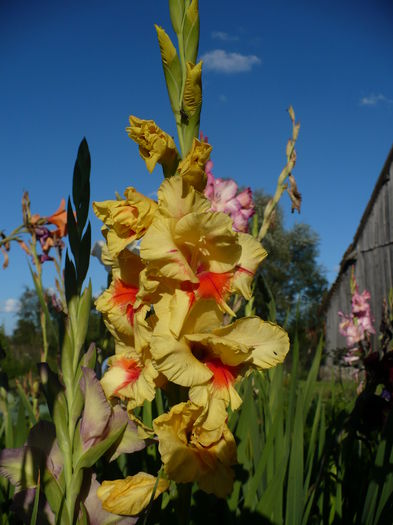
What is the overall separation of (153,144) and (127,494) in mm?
623

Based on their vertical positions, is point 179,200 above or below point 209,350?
above

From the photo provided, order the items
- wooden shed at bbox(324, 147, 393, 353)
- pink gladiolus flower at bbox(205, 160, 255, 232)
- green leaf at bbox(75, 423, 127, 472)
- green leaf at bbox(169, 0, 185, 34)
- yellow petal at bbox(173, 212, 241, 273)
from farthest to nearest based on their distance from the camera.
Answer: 1. wooden shed at bbox(324, 147, 393, 353)
2. pink gladiolus flower at bbox(205, 160, 255, 232)
3. green leaf at bbox(169, 0, 185, 34)
4. yellow petal at bbox(173, 212, 241, 273)
5. green leaf at bbox(75, 423, 127, 472)

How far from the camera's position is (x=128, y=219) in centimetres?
88

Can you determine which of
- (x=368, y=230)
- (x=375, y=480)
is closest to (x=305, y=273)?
(x=368, y=230)

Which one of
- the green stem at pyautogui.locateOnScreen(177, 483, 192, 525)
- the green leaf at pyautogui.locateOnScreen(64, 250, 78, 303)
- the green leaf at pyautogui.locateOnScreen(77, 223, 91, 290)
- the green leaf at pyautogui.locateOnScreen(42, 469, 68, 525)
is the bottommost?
the green stem at pyautogui.locateOnScreen(177, 483, 192, 525)

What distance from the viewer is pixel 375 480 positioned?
4.52 feet

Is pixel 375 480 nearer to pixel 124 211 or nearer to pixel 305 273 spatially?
pixel 124 211

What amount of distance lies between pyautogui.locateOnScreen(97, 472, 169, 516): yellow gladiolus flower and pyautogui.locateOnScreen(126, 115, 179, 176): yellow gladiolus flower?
0.57m

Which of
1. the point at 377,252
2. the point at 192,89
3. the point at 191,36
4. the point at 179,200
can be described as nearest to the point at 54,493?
the point at 179,200

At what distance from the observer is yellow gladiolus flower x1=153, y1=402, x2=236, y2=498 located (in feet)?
2.67

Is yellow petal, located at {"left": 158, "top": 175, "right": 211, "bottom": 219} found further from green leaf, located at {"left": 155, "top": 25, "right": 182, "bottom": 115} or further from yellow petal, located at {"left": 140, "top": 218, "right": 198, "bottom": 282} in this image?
green leaf, located at {"left": 155, "top": 25, "right": 182, "bottom": 115}

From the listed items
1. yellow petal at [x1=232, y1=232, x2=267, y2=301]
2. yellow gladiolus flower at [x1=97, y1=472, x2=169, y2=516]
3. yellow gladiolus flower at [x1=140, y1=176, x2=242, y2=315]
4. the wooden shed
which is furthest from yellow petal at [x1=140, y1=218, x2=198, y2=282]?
the wooden shed

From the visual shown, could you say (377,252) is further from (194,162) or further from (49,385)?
(49,385)

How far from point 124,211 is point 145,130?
0.52ft
